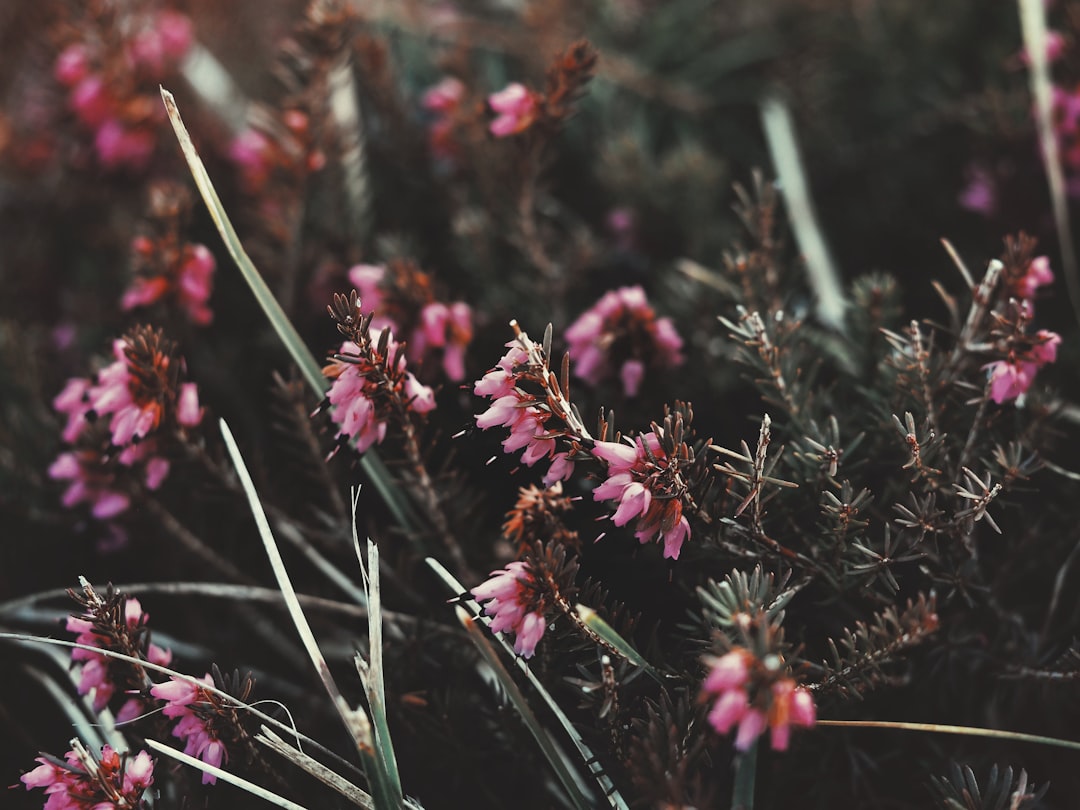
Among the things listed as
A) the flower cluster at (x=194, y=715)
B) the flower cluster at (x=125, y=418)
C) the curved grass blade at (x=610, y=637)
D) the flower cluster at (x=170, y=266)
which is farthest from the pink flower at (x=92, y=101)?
the curved grass blade at (x=610, y=637)

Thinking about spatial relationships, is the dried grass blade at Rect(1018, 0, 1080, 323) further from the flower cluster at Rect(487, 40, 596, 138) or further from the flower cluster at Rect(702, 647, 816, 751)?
the flower cluster at Rect(702, 647, 816, 751)

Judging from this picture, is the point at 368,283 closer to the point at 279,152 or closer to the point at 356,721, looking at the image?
the point at 279,152

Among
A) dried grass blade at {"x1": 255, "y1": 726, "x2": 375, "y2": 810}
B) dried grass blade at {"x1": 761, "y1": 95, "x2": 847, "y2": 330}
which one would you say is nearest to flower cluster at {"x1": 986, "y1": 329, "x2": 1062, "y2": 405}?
dried grass blade at {"x1": 761, "y1": 95, "x2": 847, "y2": 330}

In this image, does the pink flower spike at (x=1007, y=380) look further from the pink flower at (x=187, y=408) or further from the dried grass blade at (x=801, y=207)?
the pink flower at (x=187, y=408)

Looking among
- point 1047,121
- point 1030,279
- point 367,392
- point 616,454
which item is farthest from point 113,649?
point 1047,121

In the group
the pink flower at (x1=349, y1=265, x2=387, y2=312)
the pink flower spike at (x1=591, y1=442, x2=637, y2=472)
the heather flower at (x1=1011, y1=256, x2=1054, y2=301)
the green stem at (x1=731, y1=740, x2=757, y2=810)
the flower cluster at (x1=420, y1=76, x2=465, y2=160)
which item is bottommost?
the green stem at (x1=731, y1=740, x2=757, y2=810)
